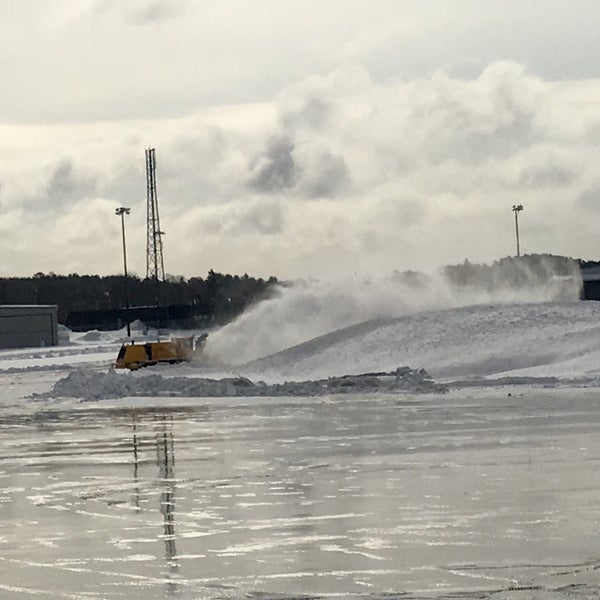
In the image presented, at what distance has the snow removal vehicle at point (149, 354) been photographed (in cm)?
5447

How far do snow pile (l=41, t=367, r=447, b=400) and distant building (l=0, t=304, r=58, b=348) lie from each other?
68.6m

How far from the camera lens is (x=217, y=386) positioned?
36.8 m

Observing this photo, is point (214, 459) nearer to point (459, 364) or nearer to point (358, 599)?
point (358, 599)

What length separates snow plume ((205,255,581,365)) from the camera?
60.0 metres

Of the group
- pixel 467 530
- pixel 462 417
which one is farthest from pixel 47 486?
pixel 462 417

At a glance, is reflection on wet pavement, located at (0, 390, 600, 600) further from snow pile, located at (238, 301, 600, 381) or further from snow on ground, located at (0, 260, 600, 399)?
snow pile, located at (238, 301, 600, 381)

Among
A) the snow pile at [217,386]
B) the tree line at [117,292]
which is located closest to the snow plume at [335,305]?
the snow pile at [217,386]

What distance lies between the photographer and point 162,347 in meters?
55.9

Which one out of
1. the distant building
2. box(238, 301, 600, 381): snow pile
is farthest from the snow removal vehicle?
the distant building

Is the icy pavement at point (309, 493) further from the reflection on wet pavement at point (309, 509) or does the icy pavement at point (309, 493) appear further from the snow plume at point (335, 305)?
the snow plume at point (335, 305)

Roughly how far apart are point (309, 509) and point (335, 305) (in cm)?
4840

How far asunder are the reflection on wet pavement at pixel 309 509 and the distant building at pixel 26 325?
82.7 metres

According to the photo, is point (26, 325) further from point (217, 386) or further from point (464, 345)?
point (217, 386)

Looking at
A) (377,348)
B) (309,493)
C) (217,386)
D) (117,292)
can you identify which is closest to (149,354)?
(377,348)
